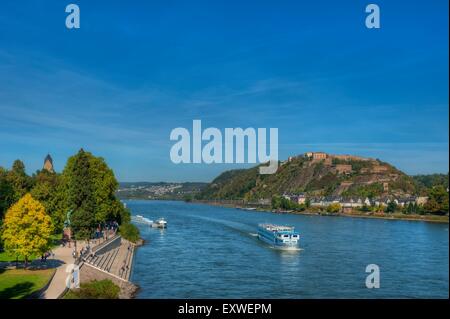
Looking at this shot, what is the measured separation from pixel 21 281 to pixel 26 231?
366 cm

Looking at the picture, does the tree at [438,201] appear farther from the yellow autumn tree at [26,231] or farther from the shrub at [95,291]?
the yellow autumn tree at [26,231]

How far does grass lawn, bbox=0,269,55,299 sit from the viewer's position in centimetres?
1805

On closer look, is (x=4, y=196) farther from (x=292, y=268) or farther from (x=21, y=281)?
(x=292, y=268)

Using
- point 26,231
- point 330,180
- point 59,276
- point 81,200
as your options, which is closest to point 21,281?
point 59,276

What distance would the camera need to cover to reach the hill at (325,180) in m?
116

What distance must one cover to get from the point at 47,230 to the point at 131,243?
853 inches

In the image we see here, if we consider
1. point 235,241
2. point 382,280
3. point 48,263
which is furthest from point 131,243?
point 382,280

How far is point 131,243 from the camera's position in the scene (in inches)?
1775

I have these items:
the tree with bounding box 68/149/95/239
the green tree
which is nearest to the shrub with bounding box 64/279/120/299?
the tree with bounding box 68/149/95/239

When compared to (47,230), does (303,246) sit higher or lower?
lower

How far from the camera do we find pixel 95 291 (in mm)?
20578

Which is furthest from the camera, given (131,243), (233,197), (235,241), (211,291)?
(233,197)

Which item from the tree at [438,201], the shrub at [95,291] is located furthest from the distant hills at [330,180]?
the shrub at [95,291]
